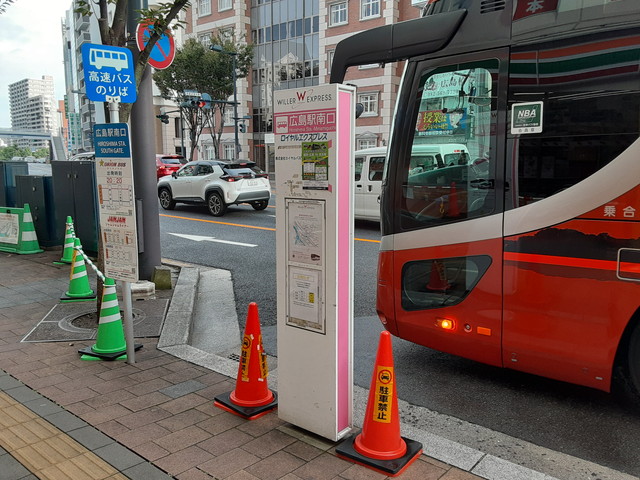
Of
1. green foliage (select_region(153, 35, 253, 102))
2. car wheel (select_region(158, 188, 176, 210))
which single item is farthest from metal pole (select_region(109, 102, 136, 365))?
green foliage (select_region(153, 35, 253, 102))

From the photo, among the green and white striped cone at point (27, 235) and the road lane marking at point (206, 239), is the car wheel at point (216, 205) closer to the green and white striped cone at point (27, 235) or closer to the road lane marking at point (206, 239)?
the road lane marking at point (206, 239)

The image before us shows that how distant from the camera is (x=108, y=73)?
4.53 m

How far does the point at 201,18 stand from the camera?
48656 mm

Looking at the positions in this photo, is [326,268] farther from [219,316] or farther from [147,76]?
[147,76]

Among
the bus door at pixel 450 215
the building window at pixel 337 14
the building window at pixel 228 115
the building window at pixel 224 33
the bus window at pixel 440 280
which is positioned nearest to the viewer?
the bus door at pixel 450 215

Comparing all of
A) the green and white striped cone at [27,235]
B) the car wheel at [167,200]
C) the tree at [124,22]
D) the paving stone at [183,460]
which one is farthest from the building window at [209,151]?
the paving stone at [183,460]

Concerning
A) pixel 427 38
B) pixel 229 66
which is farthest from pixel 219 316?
pixel 229 66

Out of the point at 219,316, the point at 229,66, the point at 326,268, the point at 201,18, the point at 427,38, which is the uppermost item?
the point at 201,18

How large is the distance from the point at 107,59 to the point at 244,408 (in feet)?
10.1

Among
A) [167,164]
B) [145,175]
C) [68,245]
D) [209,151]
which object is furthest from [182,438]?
[209,151]

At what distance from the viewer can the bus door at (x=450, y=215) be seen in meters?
3.98

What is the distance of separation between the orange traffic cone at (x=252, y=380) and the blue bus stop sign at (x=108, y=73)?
7.38ft

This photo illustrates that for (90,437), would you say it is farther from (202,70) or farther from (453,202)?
(202,70)

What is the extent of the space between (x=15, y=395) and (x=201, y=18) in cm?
5012
